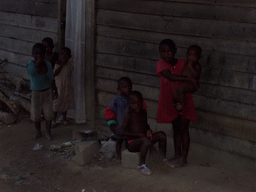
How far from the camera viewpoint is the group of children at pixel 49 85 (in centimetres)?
559

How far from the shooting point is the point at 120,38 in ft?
18.6

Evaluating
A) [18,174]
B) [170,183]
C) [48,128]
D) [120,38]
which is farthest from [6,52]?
[170,183]

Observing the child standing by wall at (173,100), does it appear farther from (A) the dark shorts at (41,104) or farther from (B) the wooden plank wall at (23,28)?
(B) the wooden plank wall at (23,28)

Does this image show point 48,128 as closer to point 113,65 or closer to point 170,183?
point 113,65

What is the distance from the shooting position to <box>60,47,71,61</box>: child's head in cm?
618

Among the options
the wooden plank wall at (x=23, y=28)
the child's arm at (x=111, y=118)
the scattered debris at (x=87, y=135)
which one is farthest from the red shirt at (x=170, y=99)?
the wooden plank wall at (x=23, y=28)

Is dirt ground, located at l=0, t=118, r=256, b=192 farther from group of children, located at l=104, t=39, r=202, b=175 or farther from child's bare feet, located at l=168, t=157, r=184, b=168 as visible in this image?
group of children, located at l=104, t=39, r=202, b=175

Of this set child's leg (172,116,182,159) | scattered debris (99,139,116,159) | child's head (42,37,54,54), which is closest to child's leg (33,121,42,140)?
scattered debris (99,139,116,159)

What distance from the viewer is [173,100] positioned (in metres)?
4.63

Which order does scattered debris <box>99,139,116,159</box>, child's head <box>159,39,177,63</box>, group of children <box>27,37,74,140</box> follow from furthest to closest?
group of children <box>27,37,74,140</box>, scattered debris <box>99,139,116,159</box>, child's head <box>159,39,177,63</box>

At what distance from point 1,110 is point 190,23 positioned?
403cm

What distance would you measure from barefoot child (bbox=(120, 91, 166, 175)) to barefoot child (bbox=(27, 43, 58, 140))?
171cm

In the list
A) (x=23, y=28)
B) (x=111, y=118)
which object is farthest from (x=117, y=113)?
Result: (x=23, y=28)

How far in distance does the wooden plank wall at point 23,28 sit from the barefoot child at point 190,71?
3084 millimetres
